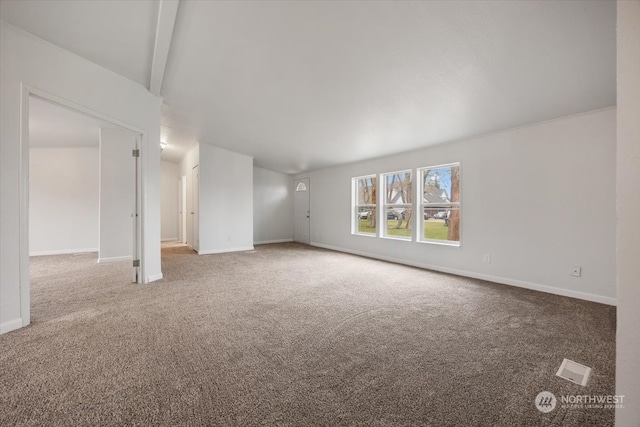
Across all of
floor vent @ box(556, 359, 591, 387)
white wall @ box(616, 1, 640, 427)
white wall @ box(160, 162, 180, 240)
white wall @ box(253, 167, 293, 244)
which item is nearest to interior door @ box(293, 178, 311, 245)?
white wall @ box(253, 167, 293, 244)

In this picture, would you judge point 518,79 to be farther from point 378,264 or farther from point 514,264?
point 378,264

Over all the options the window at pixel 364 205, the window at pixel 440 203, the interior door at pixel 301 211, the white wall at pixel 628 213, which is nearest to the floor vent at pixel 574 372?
the white wall at pixel 628 213

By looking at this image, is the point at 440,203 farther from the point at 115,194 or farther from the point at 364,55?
the point at 115,194

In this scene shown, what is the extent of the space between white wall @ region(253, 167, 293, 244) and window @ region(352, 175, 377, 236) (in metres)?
2.94

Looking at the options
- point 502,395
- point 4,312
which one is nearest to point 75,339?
point 4,312

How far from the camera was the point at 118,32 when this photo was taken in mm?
2369

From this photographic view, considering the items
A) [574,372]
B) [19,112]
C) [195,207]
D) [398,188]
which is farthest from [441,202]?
[195,207]

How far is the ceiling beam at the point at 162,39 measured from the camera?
2.06 metres

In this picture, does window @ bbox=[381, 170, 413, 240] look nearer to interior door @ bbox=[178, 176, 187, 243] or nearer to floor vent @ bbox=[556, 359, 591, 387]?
floor vent @ bbox=[556, 359, 591, 387]

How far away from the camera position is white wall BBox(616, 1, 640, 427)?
34.5 inches

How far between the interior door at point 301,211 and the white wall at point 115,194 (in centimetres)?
440

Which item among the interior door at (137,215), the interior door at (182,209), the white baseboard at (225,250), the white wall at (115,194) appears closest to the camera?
the interior door at (137,215)

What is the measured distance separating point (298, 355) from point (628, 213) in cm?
185

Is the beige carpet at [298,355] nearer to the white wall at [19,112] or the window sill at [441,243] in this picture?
the white wall at [19,112]
